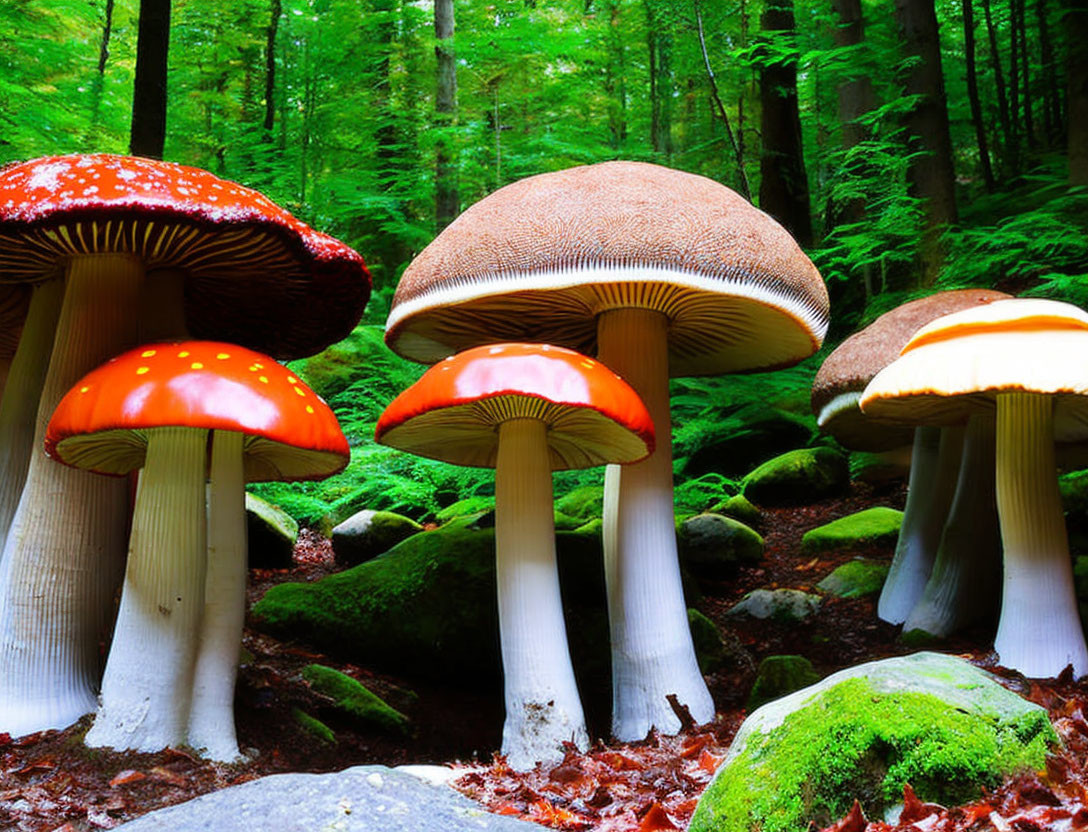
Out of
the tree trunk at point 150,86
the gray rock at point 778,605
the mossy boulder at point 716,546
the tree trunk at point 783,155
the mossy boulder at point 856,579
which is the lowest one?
the gray rock at point 778,605

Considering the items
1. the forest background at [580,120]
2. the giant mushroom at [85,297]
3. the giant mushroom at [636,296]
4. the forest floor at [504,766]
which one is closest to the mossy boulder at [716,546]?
the forest floor at [504,766]

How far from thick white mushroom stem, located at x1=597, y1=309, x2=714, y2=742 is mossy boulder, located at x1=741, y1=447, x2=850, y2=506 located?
3.26 metres

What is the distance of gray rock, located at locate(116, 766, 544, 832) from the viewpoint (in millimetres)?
1589

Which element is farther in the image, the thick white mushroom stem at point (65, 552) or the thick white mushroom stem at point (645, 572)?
the thick white mushroom stem at point (645, 572)

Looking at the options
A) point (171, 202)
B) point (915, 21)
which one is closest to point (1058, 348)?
point (171, 202)

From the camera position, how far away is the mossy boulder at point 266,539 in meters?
Result: 5.27

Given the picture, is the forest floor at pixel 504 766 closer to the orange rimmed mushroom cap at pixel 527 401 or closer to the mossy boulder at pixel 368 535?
the orange rimmed mushroom cap at pixel 527 401

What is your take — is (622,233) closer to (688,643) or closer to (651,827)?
(688,643)

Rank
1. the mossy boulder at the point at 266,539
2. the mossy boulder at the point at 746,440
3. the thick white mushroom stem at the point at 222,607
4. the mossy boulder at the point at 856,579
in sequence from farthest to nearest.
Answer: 1. the mossy boulder at the point at 746,440
2. the mossy boulder at the point at 266,539
3. the mossy boulder at the point at 856,579
4. the thick white mushroom stem at the point at 222,607

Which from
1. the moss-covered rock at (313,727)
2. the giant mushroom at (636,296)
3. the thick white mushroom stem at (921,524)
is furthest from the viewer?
the thick white mushroom stem at (921,524)

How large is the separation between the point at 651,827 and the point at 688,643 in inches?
53.5

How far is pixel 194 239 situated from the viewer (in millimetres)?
2803

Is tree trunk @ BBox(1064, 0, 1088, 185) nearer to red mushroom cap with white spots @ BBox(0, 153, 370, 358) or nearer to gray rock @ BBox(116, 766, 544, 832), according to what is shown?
red mushroom cap with white spots @ BBox(0, 153, 370, 358)

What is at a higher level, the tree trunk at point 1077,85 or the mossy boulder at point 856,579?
the tree trunk at point 1077,85
